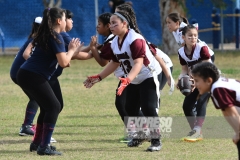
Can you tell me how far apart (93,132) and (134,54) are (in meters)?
1.97

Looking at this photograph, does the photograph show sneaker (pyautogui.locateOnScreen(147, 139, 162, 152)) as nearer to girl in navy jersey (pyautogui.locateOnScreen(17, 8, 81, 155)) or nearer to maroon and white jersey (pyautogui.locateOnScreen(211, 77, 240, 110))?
girl in navy jersey (pyautogui.locateOnScreen(17, 8, 81, 155))

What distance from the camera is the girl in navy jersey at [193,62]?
7.92 meters

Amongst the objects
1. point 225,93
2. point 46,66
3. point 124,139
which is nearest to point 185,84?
point 124,139

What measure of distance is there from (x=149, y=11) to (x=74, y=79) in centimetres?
1040

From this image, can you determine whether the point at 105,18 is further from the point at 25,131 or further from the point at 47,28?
the point at 25,131

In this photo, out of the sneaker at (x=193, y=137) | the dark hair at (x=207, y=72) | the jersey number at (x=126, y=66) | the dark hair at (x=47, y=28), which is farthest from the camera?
the sneaker at (x=193, y=137)

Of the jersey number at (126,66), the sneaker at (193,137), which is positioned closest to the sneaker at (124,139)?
the sneaker at (193,137)

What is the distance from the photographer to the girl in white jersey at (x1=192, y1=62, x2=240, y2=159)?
17.1 feet

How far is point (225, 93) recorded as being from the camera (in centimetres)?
521

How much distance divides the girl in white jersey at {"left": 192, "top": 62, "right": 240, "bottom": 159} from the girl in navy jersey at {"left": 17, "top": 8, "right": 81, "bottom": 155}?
1910 millimetres

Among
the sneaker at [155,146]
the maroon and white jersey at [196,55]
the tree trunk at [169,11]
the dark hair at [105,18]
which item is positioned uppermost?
the dark hair at [105,18]

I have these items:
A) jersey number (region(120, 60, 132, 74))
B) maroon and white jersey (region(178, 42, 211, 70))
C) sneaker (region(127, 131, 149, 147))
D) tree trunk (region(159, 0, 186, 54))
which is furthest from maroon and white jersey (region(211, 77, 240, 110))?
tree trunk (region(159, 0, 186, 54))

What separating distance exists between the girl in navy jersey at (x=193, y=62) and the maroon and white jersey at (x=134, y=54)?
2.46 ft

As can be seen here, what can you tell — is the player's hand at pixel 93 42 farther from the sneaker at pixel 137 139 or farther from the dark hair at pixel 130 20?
the sneaker at pixel 137 139
